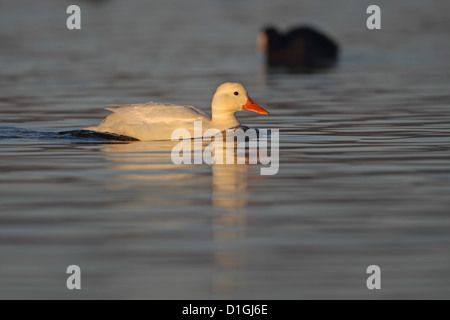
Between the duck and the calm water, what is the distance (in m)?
5.50

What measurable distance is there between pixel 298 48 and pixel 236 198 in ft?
68.0

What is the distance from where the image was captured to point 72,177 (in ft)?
34.0

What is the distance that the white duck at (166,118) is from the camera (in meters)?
13.1

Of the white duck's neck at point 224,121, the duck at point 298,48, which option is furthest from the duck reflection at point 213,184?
the duck at point 298,48

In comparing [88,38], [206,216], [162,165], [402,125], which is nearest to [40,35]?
[88,38]

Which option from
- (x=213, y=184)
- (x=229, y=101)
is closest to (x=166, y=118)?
(x=229, y=101)

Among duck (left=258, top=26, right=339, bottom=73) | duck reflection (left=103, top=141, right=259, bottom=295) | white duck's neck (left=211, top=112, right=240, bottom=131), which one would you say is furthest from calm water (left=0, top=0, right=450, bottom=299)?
duck (left=258, top=26, right=339, bottom=73)

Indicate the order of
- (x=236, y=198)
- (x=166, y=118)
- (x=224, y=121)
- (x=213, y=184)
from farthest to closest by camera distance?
(x=224, y=121), (x=166, y=118), (x=213, y=184), (x=236, y=198)

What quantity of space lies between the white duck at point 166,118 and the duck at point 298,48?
1432 centimetres

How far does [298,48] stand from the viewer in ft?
97.3

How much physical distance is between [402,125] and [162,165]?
4688 millimetres

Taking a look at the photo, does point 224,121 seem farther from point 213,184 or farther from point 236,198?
point 236,198

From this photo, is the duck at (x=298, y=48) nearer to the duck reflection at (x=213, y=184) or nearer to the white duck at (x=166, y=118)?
the white duck at (x=166, y=118)
